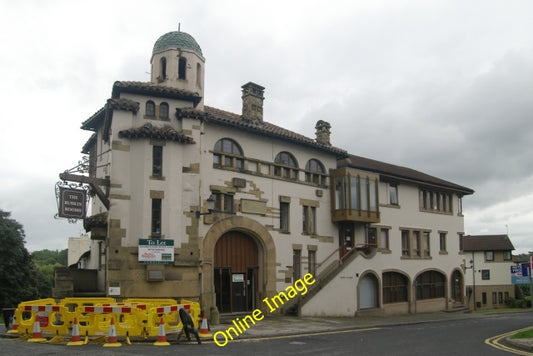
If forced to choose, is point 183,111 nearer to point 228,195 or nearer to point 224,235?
point 228,195

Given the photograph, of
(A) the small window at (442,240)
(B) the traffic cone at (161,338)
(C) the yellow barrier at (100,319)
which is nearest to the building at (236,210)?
(A) the small window at (442,240)

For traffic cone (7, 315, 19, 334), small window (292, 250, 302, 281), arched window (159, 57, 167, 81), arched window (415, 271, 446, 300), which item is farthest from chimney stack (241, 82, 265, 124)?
arched window (415, 271, 446, 300)

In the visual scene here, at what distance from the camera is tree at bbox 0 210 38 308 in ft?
133

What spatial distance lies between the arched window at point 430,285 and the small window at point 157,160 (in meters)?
21.1

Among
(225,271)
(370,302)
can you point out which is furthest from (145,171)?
(370,302)

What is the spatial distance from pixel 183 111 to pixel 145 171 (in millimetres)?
3193

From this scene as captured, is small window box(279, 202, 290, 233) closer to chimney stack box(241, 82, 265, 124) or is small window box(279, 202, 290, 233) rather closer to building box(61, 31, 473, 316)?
building box(61, 31, 473, 316)

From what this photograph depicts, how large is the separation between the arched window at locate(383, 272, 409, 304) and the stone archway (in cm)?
970

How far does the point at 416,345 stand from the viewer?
16.0 m

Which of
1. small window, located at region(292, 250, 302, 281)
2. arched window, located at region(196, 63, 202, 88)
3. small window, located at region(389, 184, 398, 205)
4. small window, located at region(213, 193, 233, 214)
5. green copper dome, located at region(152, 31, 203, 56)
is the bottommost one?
small window, located at region(292, 250, 302, 281)

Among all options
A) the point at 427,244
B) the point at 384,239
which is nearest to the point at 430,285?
the point at 427,244

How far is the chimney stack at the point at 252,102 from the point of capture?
28181 mm

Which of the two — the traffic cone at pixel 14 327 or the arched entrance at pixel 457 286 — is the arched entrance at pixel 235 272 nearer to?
the traffic cone at pixel 14 327

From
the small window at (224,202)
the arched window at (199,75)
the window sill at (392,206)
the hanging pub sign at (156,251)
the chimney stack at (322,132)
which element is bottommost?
the hanging pub sign at (156,251)
